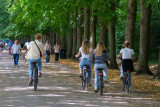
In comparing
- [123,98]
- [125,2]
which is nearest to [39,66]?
[123,98]

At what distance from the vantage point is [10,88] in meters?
13.4

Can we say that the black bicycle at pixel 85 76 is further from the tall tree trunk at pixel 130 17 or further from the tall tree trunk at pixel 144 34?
the tall tree trunk at pixel 130 17

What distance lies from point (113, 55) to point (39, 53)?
13.1 m

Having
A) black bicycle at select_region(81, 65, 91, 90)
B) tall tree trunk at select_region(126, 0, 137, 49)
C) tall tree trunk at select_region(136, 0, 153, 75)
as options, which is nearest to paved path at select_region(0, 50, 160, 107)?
black bicycle at select_region(81, 65, 91, 90)

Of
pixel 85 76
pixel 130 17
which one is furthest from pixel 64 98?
pixel 130 17

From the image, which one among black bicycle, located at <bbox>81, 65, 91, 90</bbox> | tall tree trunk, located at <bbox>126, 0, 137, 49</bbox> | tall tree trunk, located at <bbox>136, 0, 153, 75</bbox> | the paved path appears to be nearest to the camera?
the paved path

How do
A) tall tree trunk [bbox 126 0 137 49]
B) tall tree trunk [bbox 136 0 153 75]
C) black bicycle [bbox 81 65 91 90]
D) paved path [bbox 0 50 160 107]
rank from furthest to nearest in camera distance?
tall tree trunk [bbox 126 0 137 49] < tall tree trunk [bbox 136 0 153 75] < black bicycle [bbox 81 65 91 90] < paved path [bbox 0 50 160 107]

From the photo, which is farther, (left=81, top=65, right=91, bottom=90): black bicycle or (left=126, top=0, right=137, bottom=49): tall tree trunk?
(left=126, top=0, right=137, bottom=49): tall tree trunk

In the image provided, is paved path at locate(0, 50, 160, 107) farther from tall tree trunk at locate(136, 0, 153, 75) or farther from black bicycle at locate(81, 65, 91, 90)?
tall tree trunk at locate(136, 0, 153, 75)

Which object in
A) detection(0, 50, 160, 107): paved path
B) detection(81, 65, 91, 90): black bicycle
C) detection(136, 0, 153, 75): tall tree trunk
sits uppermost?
detection(136, 0, 153, 75): tall tree trunk

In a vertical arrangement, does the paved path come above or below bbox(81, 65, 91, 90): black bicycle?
below

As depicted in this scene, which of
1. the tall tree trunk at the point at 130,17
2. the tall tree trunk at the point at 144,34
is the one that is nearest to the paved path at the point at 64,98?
the tall tree trunk at the point at 144,34

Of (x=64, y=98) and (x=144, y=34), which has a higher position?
(x=144, y=34)

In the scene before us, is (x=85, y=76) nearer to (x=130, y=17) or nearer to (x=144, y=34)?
(x=144, y=34)
